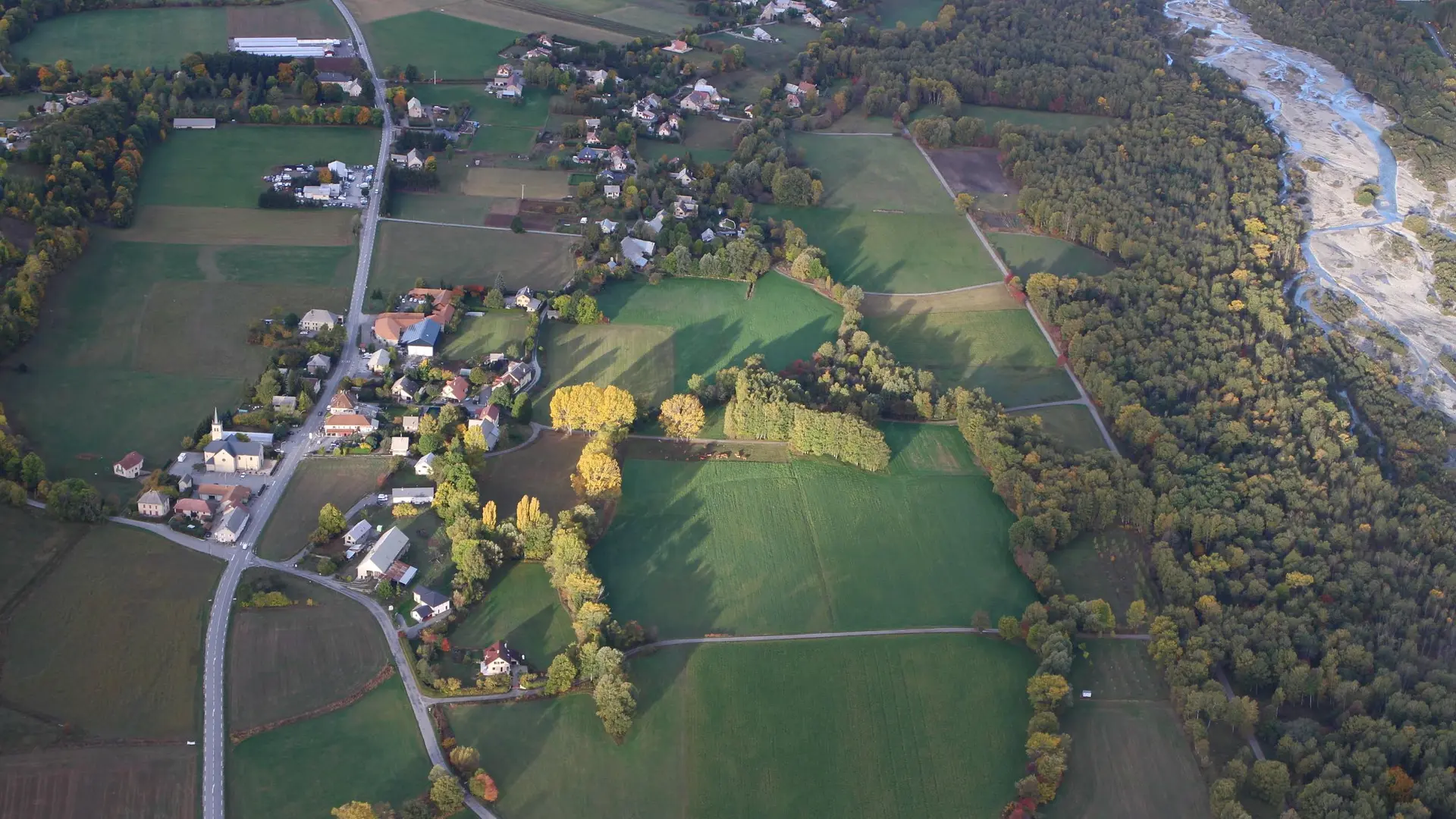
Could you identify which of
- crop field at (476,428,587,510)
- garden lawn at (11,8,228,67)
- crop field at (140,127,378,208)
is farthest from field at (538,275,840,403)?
garden lawn at (11,8,228,67)

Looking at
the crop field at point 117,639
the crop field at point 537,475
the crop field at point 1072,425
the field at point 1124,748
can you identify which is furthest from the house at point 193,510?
the crop field at point 1072,425

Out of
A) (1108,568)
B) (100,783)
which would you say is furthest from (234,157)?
(1108,568)

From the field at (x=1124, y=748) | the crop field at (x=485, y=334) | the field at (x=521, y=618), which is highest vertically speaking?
the field at (x=521, y=618)

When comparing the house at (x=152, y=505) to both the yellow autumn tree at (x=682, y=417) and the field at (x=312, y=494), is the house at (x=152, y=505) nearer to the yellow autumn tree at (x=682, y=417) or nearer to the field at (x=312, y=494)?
the field at (x=312, y=494)

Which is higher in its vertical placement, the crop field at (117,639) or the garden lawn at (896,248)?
the crop field at (117,639)

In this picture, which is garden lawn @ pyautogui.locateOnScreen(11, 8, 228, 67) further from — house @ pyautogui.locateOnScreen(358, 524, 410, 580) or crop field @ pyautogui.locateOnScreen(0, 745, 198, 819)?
crop field @ pyautogui.locateOnScreen(0, 745, 198, 819)

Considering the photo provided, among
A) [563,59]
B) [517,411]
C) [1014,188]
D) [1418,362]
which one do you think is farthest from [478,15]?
[1418,362]
